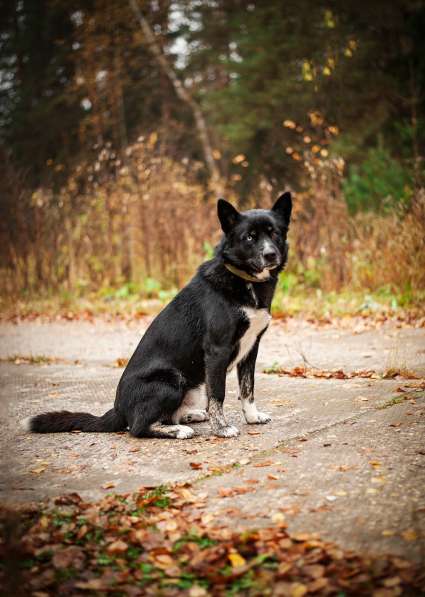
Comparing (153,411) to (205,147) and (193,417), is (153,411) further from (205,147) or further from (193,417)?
(205,147)

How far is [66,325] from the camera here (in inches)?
352

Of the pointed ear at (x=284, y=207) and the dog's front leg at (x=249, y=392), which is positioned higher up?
the pointed ear at (x=284, y=207)

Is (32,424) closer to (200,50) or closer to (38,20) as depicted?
(200,50)

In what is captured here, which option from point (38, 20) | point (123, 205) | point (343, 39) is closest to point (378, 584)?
point (123, 205)

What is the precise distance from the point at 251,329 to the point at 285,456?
912 mm

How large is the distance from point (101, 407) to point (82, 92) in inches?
727

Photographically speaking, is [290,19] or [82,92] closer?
[290,19]

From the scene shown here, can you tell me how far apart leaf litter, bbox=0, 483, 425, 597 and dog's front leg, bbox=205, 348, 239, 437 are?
3.31ft

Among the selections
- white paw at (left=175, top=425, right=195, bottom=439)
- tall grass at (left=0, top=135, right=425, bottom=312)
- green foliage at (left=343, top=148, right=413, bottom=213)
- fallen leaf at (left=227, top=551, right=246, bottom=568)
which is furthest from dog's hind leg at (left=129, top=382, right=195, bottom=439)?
green foliage at (left=343, top=148, right=413, bottom=213)

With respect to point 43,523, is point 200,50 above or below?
above

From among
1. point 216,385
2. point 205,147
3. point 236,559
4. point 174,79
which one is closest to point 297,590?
point 236,559

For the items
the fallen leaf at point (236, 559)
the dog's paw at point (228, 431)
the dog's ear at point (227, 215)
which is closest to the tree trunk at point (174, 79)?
the dog's ear at point (227, 215)

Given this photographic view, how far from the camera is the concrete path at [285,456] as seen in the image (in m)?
2.49

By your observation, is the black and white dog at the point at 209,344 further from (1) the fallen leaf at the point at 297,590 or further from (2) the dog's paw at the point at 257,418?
(1) the fallen leaf at the point at 297,590
